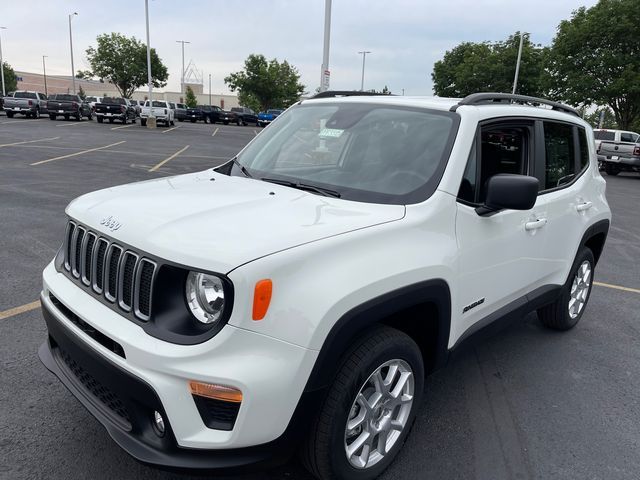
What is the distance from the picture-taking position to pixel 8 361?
351 cm

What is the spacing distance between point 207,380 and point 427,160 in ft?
5.59

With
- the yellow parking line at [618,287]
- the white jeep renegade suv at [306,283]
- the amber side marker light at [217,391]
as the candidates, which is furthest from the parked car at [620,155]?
the amber side marker light at [217,391]

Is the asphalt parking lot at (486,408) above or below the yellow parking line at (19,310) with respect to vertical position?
below

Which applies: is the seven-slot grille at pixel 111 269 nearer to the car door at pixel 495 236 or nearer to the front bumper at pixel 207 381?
the front bumper at pixel 207 381

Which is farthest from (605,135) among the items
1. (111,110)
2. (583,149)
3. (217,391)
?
(111,110)

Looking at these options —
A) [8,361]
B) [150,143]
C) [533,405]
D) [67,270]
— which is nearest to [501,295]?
[533,405]

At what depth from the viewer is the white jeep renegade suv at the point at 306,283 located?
1.97 metres

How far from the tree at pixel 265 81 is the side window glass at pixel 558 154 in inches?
2442

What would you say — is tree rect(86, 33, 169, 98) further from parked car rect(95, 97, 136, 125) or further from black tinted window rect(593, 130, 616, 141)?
black tinted window rect(593, 130, 616, 141)

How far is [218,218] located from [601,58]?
3153 cm

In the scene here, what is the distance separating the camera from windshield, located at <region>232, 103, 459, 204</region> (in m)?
2.84

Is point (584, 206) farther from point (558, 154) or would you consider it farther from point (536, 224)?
point (536, 224)

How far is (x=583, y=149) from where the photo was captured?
4.41m

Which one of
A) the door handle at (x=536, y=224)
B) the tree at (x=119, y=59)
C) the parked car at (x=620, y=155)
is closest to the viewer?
the door handle at (x=536, y=224)
